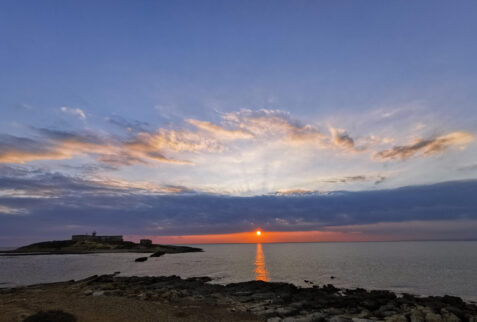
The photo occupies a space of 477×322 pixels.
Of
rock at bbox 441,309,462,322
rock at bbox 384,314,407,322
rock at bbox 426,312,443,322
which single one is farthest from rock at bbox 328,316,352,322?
rock at bbox 441,309,462,322

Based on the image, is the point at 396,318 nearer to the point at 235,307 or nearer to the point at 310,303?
the point at 310,303

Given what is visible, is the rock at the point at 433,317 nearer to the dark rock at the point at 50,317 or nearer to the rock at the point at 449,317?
the rock at the point at 449,317

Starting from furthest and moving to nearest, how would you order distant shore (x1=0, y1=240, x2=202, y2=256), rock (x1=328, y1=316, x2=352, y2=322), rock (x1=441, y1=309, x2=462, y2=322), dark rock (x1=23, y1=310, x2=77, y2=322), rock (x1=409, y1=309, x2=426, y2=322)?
distant shore (x1=0, y1=240, x2=202, y2=256) → rock (x1=441, y1=309, x2=462, y2=322) → rock (x1=409, y1=309, x2=426, y2=322) → rock (x1=328, y1=316, x2=352, y2=322) → dark rock (x1=23, y1=310, x2=77, y2=322)

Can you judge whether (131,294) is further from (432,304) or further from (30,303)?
(432,304)

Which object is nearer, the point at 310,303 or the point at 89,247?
the point at 310,303

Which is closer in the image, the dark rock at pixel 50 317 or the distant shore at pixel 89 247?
the dark rock at pixel 50 317

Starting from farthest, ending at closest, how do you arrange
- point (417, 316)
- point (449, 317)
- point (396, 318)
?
point (449, 317) → point (417, 316) → point (396, 318)

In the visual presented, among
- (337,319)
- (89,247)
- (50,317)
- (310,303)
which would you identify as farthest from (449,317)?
(89,247)

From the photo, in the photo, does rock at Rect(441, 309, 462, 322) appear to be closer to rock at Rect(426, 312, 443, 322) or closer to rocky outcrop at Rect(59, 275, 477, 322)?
rocky outcrop at Rect(59, 275, 477, 322)

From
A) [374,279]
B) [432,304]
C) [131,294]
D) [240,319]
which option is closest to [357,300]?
[432,304]

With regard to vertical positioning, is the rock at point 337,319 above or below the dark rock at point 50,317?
below

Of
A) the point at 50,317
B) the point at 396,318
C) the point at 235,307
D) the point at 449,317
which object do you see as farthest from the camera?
the point at 235,307

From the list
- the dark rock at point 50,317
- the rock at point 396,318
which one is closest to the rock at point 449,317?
the rock at point 396,318

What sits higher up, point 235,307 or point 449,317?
point 235,307
